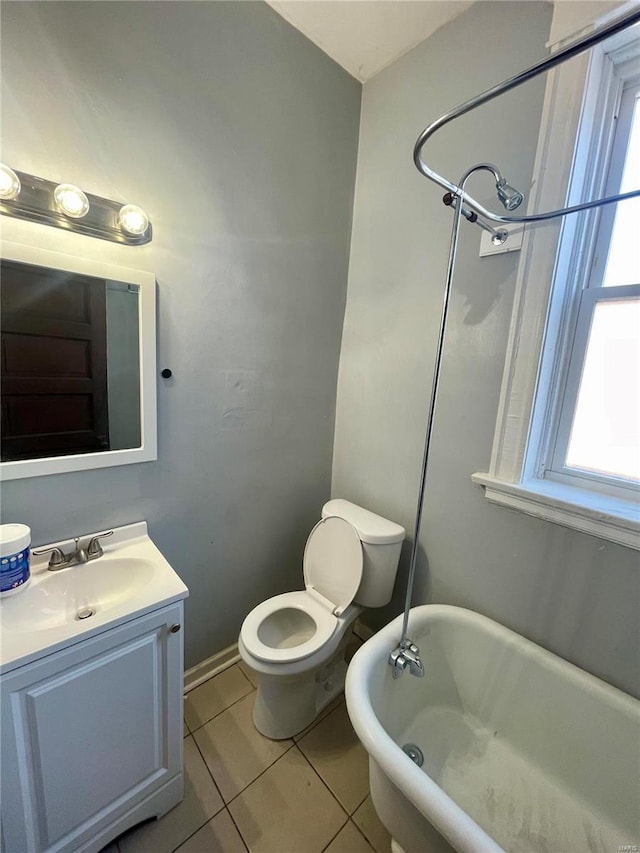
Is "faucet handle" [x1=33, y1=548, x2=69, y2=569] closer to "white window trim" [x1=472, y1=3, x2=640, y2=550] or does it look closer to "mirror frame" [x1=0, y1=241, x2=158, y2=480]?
"mirror frame" [x1=0, y1=241, x2=158, y2=480]

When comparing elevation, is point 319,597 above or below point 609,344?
below

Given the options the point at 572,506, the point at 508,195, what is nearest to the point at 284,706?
the point at 572,506

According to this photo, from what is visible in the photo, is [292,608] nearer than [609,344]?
No

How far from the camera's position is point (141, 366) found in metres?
1.20

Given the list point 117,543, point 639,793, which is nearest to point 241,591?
point 117,543

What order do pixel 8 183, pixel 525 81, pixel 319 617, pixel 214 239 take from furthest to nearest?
pixel 319 617
pixel 214 239
pixel 8 183
pixel 525 81

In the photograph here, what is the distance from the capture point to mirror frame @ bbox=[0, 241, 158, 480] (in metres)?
0.98

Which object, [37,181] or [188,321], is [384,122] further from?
[37,181]

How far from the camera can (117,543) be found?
1235 mm

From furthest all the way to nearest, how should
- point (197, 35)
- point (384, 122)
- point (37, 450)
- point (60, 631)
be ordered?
point (384, 122) → point (197, 35) → point (37, 450) → point (60, 631)

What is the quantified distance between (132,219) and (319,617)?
1.60 meters

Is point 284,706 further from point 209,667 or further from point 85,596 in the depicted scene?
point 85,596

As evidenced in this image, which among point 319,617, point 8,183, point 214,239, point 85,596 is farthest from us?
point 319,617

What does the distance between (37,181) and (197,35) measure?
780 millimetres
